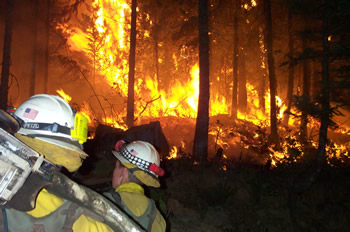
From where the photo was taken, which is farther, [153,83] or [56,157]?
[153,83]

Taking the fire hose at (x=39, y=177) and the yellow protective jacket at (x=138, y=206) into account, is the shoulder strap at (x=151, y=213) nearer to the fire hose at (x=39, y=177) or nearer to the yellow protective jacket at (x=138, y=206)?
the yellow protective jacket at (x=138, y=206)

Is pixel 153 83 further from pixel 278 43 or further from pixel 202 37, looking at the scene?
pixel 202 37

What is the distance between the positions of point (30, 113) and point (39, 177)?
58 cm

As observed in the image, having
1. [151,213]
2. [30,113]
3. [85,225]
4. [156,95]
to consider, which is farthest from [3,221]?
[156,95]

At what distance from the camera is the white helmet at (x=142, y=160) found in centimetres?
271

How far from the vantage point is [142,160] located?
2.76 metres

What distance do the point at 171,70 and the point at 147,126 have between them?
2230 cm

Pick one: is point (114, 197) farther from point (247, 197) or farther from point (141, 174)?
point (247, 197)

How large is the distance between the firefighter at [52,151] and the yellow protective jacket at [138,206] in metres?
0.84

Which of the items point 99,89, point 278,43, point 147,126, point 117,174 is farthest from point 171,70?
point 117,174

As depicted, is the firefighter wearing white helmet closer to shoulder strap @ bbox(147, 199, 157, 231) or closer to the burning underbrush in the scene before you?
shoulder strap @ bbox(147, 199, 157, 231)

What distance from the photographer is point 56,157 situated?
4.95 ft

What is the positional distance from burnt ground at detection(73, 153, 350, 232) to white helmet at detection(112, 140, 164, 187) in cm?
399

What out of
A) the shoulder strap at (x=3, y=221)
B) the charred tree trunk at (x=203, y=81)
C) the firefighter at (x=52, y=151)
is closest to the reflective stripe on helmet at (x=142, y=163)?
the firefighter at (x=52, y=151)
